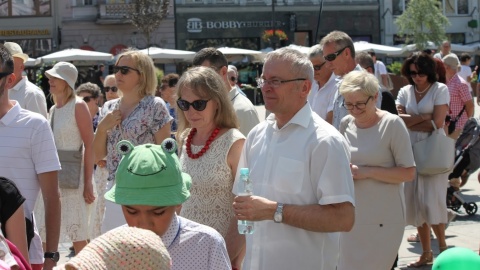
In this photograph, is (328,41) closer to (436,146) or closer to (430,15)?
(436,146)

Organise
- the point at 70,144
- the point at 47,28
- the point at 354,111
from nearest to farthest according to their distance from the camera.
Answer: the point at 354,111 < the point at 70,144 < the point at 47,28

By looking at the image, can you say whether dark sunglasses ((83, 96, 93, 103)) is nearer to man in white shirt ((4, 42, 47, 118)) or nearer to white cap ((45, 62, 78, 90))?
white cap ((45, 62, 78, 90))

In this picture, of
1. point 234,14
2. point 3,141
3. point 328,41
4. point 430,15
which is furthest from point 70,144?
point 234,14

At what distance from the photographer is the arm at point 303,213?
411 centimetres

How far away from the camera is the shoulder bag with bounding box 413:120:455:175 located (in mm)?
8258

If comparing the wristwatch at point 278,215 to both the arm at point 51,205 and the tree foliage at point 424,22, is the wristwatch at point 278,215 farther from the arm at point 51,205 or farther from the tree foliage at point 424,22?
the tree foliage at point 424,22

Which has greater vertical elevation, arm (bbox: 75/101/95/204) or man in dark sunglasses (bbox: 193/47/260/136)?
man in dark sunglasses (bbox: 193/47/260/136)

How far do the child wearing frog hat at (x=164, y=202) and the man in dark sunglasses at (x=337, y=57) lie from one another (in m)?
3.25

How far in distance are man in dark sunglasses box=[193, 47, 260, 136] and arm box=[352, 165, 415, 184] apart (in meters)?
0.85

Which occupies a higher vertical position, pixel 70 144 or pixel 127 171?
pixel 127 171

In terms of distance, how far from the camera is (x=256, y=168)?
439cm

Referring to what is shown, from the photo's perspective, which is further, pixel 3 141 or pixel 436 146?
pixel 436 146

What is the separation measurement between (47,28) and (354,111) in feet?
155

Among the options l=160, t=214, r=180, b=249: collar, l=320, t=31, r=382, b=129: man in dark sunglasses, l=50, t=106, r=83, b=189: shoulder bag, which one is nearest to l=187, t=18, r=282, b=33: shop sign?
l=50, t=106, r=83, b=189: shoulder bag
